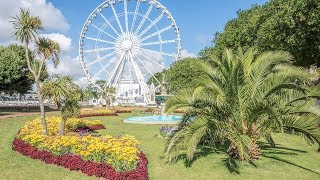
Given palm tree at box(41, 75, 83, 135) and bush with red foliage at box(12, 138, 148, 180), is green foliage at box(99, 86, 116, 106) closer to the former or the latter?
palm tree at box(41, 75, 83, 135)

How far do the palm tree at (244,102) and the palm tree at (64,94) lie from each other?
6135 millimetres

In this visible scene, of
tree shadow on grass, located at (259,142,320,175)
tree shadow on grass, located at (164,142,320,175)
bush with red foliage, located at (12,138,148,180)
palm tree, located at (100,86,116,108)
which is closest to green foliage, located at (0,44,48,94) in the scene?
palm tree, located at (100,86,116,108)

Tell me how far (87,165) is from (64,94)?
5.62 meters

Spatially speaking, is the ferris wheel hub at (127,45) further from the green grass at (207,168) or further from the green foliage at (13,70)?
the green grass at (207,168)

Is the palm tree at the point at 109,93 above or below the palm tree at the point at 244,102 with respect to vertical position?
above

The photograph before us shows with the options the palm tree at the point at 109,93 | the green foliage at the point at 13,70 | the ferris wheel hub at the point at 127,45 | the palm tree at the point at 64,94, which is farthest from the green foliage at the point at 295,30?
the ferris wheel hub at the point at 127,45

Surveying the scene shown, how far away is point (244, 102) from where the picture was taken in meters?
11.8

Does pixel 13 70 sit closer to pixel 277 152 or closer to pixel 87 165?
pixel 87 165

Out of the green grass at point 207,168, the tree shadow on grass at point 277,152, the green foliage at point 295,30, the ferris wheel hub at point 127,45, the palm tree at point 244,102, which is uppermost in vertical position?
the ferris wheel hub at point 127,45

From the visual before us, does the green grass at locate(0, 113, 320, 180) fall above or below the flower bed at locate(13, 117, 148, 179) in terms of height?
below

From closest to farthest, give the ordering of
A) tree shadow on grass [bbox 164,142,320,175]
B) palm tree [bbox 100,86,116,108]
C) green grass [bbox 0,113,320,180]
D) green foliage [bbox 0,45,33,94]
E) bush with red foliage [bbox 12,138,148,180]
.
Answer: bush with red foliage [bbox 12,138,148,180] → green grass [bbox 0,113,320,180] → tree shadow on grass [bbox 164,142,320,175] → green foliage [bbox 0,45,33,94] → palm tree [bbox 100,86,116,108]

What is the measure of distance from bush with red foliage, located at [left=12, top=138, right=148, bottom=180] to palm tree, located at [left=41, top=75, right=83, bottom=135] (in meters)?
2.87

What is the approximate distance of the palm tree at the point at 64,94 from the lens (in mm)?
15672

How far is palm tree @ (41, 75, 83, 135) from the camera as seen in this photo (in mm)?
15672
